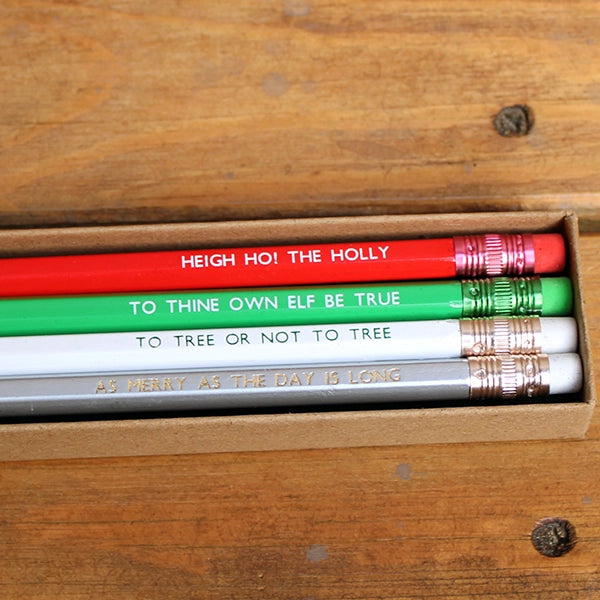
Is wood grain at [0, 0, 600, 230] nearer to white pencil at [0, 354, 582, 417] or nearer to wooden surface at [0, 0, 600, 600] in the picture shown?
wooden surface at [0, 0, 600, 600]

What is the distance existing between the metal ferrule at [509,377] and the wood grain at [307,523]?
49mm

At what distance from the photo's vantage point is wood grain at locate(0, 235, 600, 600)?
1.69 ft

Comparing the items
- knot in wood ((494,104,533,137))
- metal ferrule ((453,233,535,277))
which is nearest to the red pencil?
metal ferrule ((453,233,535,277))

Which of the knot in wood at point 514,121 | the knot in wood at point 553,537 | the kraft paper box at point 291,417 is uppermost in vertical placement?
the knot in wood at point 514,121

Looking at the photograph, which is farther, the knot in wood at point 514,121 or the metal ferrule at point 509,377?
the knot in wood at point 514,121

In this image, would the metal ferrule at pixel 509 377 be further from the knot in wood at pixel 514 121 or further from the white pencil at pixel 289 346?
the knot in wood at pixel 514 121

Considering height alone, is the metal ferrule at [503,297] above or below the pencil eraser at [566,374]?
above

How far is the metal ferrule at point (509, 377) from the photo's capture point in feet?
1.66

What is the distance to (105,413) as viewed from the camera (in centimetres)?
52

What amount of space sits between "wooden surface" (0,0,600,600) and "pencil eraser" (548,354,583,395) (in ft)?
0.16

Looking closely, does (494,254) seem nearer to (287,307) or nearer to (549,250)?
(549,250)

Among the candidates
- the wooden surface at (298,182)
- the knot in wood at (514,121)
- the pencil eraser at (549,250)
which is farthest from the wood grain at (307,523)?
the knot in wood at (514,121)

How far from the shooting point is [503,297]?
0.53 meters

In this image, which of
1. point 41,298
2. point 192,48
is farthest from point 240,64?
point 41,298
